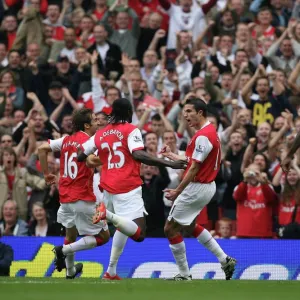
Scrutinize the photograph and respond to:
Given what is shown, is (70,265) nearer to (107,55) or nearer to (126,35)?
(107,55)

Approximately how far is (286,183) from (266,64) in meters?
4.41

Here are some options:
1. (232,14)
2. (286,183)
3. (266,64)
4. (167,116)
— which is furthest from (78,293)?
(232,14)

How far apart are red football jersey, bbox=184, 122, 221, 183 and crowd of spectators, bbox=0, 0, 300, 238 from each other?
1.83 meters

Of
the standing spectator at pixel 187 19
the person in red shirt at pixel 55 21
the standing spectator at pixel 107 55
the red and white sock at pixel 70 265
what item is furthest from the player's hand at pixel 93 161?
the person in red shirt at pixel 55 21

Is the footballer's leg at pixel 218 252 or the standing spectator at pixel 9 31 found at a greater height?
the standing spectator at pixel 9 31

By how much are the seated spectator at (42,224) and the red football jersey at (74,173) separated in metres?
3.98

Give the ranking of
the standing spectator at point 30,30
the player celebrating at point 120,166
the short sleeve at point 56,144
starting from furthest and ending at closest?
the standing spectator at point 30,30
the short sleeve at point 56,144
the player celebrating at point 120,166

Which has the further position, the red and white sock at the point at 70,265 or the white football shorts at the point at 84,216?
the red and white sock at the point at 70,265

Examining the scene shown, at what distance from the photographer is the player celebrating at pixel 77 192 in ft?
47.4

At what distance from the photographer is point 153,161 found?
44.0 ft

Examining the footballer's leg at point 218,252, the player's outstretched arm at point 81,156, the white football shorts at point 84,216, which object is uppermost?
the player's outstretched arm at point 81,156

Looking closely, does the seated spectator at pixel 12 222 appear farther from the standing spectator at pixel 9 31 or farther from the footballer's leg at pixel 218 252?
the standing spectator at pixel 9 31

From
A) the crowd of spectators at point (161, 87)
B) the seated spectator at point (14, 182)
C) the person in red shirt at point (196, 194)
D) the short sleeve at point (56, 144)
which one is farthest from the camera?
the seated spectator at point (14, 182)

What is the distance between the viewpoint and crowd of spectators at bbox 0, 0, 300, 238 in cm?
1823
